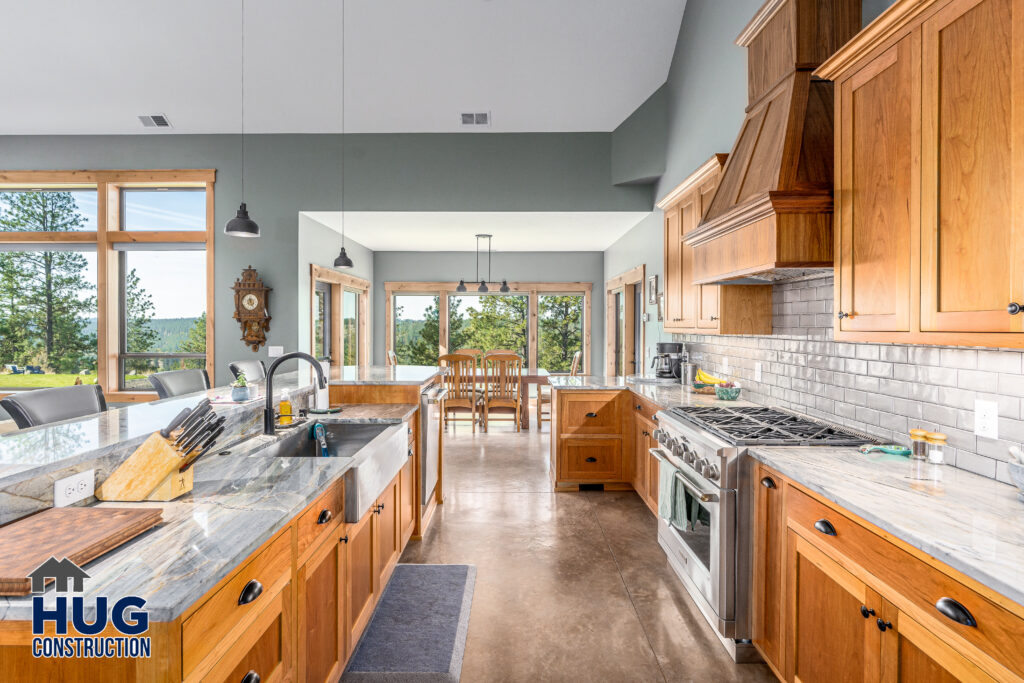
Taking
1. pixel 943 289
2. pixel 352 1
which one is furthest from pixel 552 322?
pixel 943 289

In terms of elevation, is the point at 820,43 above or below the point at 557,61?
below

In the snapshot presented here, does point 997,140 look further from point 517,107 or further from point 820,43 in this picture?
point 517,107

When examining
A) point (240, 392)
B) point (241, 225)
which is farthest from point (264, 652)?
point (241, 225)

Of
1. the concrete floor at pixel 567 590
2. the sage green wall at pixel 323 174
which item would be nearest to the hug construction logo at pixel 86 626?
the concrete floor at pixel 567 590

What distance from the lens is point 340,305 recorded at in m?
6.44

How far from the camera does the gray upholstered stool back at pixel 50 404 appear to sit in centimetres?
226

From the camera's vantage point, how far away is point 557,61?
4480 millimetres

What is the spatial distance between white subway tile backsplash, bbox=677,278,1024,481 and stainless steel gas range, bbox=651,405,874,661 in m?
0.14

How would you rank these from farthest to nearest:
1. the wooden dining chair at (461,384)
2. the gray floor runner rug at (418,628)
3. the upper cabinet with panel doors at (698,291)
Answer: the wooden dining chair at (461,384) → the upper cabinet with panel doors at (698,291) → the gray floor runner rug at (418,628)

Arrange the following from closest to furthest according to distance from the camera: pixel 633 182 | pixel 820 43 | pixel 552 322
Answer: pixel 820 43 → pixel 633 182 → pixel 552 322

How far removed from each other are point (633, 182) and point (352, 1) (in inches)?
113

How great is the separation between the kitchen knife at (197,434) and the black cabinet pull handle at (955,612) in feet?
6.06

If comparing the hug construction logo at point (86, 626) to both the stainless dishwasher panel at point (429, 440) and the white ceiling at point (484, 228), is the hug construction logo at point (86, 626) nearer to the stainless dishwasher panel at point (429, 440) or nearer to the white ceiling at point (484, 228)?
the stainless dishwasher panel at point (429, 440)

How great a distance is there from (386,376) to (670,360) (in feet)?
7.54
